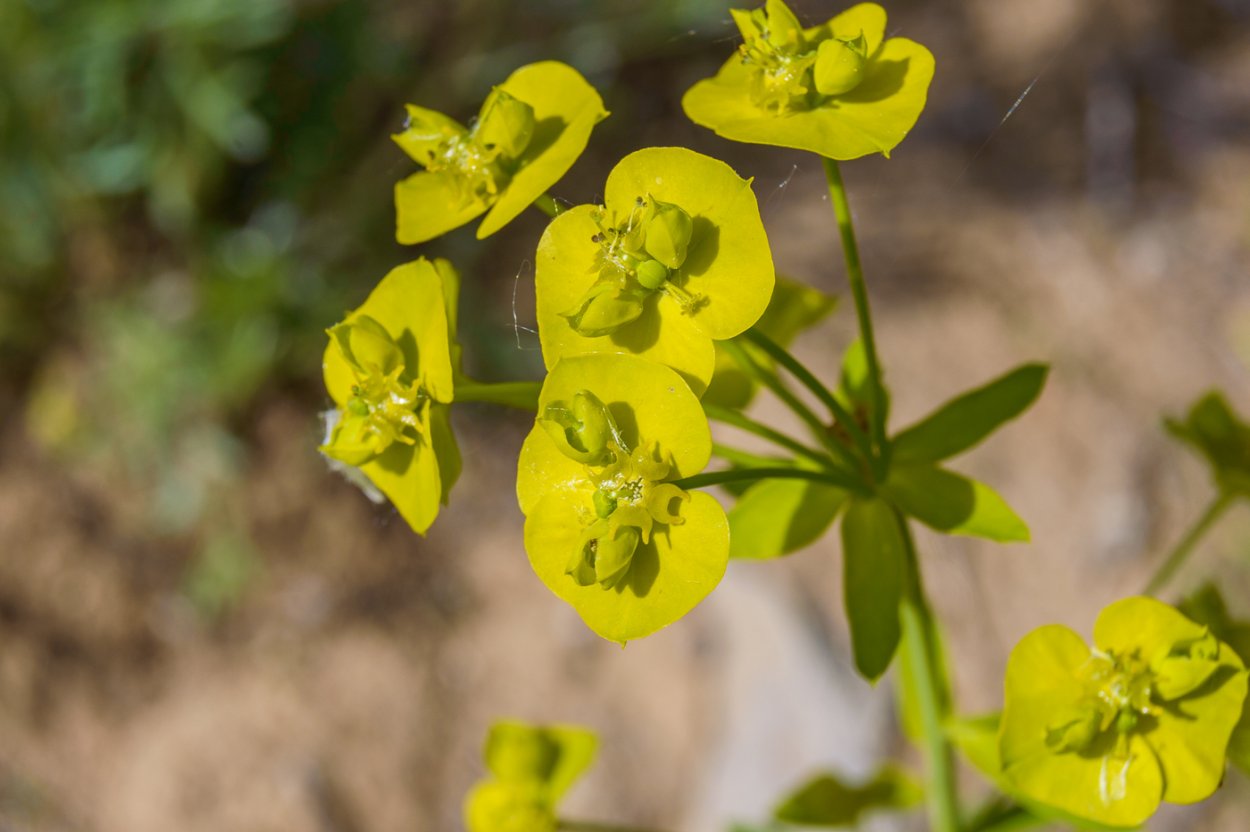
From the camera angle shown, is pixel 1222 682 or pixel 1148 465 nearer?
pixel 1222 682

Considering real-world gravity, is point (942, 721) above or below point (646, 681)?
above

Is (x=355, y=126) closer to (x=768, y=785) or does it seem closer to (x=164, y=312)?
(x=164, y=312)

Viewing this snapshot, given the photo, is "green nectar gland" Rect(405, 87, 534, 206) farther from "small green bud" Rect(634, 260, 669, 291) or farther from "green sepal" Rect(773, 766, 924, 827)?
"green sepal" Rect(773, 766, 924, 827)

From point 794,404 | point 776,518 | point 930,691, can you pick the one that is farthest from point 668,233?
point 930,691

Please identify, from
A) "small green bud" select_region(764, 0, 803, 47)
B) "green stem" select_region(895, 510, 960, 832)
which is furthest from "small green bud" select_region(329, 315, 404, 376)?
"green stem" select_region(895, 510, 960, 832)

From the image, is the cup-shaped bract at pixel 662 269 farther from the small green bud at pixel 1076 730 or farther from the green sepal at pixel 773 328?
the small green bud at pixel 1076 730

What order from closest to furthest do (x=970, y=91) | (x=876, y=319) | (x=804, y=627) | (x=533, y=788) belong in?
1. (x=533, y=788)
2. (x=804, y=627)
3. (x=876, y=319)
4. (x=970, y=91)

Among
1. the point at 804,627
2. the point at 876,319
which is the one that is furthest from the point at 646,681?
the point at 876,319

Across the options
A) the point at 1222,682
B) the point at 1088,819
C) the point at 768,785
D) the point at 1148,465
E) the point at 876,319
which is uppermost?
the point at 1222,682
